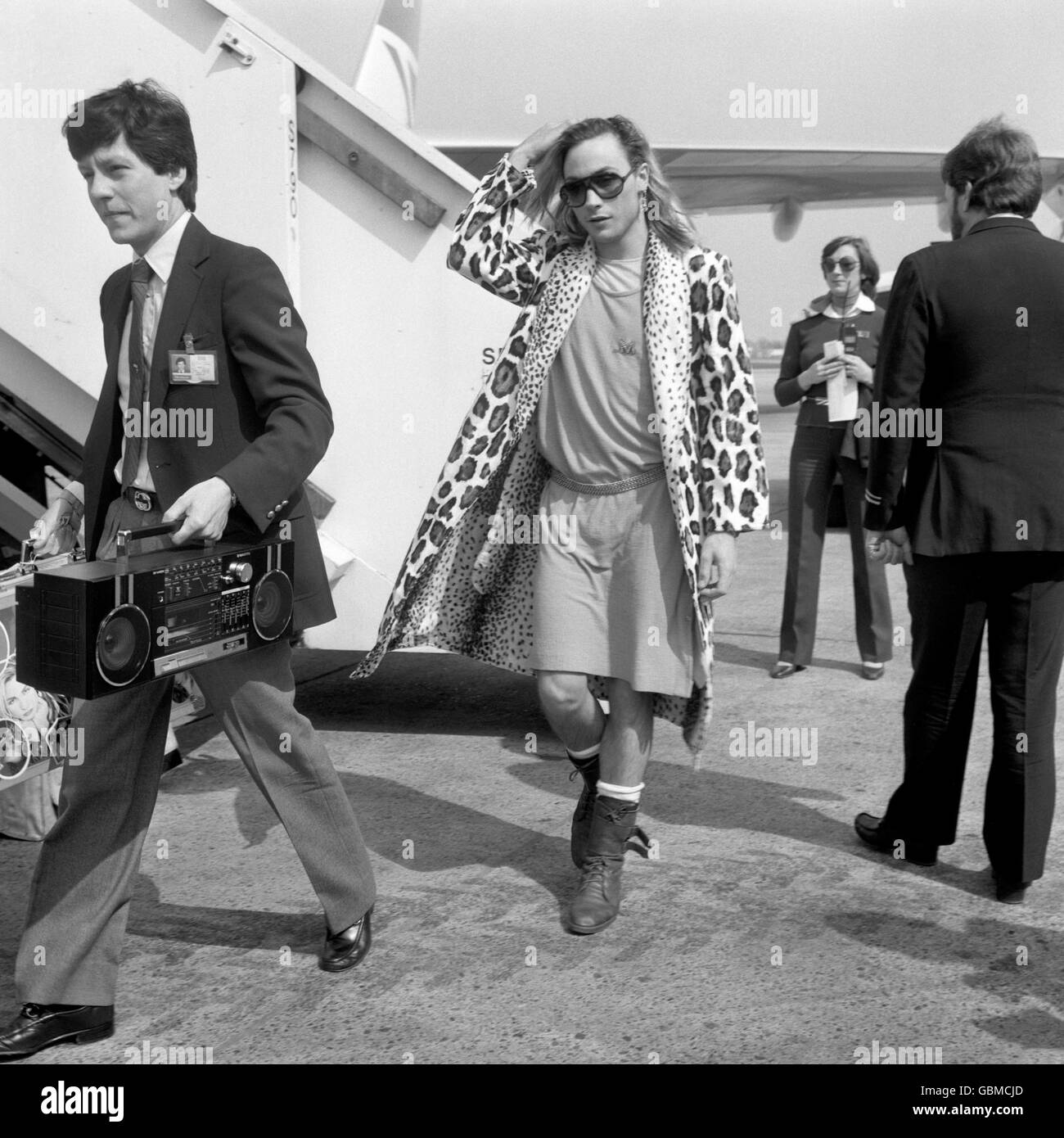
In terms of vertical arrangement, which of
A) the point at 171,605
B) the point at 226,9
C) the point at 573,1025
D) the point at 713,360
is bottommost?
the point at 573,1025

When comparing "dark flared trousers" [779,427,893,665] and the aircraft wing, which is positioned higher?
the aircraft wing

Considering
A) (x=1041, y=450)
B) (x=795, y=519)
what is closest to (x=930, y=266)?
(x=1041, y=450)

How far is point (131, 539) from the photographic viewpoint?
2490mm

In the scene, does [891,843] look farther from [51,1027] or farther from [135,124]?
[135,124]

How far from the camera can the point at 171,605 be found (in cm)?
244

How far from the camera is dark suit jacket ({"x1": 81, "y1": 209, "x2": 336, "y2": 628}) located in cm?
271

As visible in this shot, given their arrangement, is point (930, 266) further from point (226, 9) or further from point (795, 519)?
point (795, 519)

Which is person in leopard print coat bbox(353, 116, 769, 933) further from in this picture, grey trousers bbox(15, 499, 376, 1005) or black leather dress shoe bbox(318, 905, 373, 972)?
grey trousers bbox(15, 499, 376, 1005)

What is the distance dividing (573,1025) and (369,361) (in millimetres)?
2664

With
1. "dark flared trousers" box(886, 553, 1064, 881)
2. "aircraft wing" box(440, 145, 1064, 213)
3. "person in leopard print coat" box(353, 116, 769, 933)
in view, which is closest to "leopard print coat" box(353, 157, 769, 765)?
"person in leopard print coat" box(353, 116, 769, 933)

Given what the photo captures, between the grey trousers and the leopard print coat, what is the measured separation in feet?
2.36

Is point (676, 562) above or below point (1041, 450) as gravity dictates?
below

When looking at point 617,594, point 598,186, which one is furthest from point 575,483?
point 598,186

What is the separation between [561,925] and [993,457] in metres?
1.62
